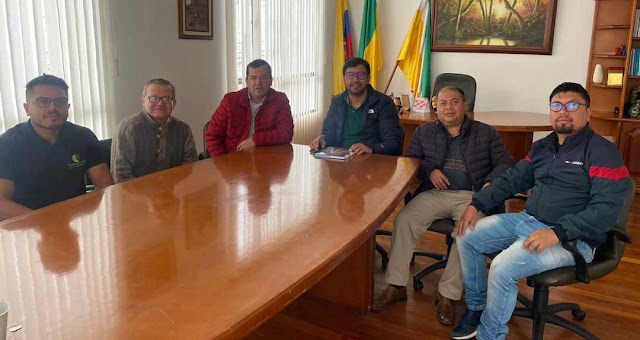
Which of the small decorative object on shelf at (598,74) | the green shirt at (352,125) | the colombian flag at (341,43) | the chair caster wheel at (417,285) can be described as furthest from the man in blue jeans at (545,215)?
the colombian flag at (341,43)

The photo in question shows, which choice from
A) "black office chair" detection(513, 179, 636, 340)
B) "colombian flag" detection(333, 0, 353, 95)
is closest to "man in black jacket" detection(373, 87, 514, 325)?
"black office chair" detection(513, 179, 636, 340)

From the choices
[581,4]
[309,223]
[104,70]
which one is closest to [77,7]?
[104,70]

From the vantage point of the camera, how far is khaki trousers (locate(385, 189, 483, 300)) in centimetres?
254

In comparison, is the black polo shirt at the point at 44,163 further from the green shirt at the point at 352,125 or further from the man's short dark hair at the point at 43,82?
the green shirt at the point at 352,125

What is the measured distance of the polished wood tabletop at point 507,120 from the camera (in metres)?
4.11

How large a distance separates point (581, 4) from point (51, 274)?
5.70m

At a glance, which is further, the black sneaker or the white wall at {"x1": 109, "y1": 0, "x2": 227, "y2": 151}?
the white wall at {"x1": 109, "y1": 0, "x2": 227, "y2": 151}

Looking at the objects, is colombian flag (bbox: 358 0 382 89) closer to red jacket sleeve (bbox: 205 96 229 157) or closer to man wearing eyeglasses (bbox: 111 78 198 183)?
red jacket sleeve (bbox: 205 96 229 157)

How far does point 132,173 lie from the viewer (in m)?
2.69

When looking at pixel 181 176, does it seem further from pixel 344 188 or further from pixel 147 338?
pixel 147 338

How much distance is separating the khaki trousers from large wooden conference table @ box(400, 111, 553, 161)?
173cm

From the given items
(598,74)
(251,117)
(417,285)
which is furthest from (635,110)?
(251,117)

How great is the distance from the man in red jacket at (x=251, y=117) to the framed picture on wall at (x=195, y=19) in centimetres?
103

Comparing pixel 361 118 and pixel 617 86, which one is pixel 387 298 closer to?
pixel 361 118
